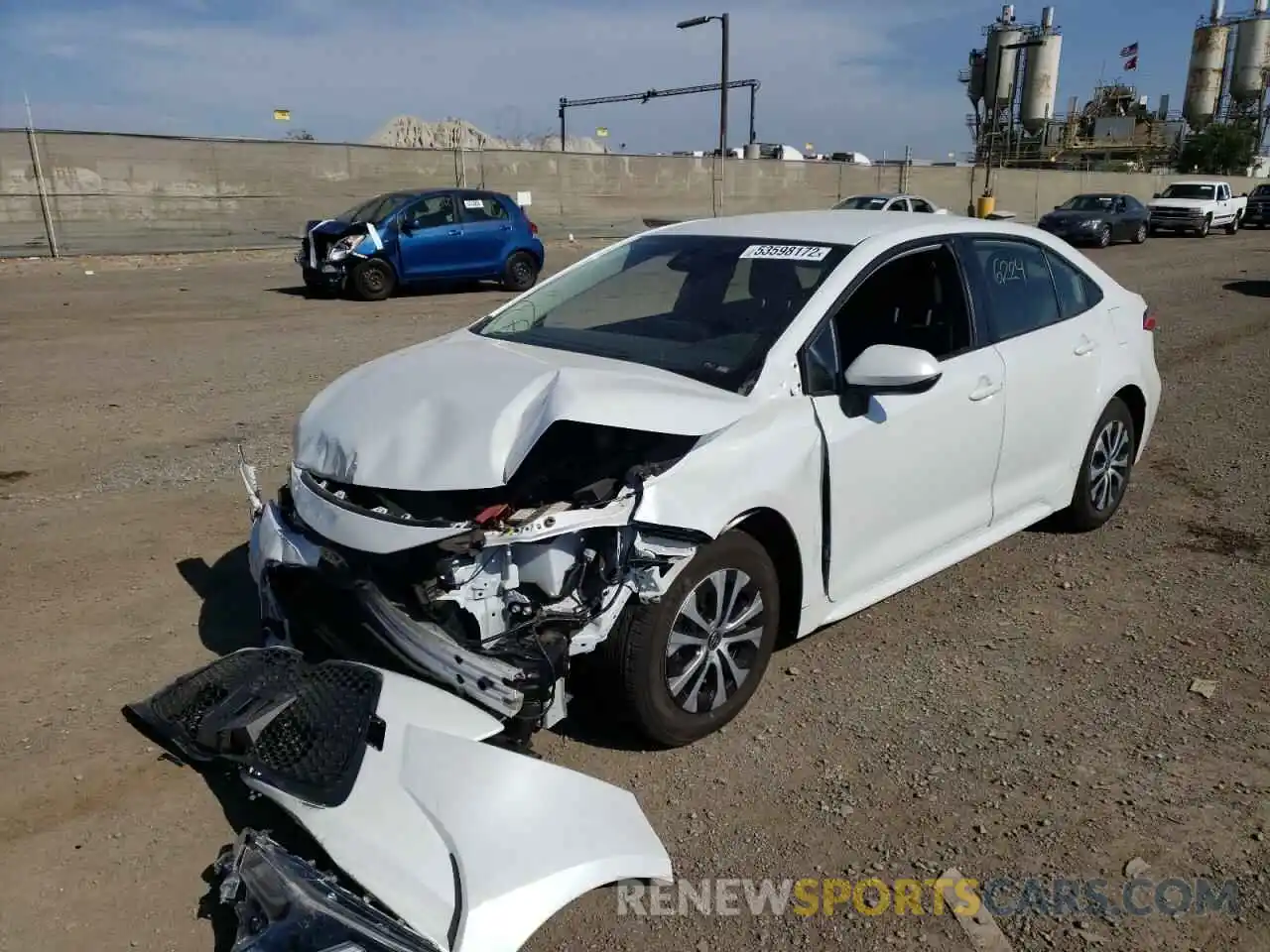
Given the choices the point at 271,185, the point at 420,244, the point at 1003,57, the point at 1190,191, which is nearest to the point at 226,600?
the point at 420,244

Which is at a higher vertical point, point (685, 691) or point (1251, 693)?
point (685, 691)

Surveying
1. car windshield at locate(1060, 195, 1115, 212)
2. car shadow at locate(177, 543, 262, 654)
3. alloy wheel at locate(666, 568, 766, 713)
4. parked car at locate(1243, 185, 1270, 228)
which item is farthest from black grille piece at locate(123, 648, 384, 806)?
parked car at locate(1243, 185, 1270, 228)

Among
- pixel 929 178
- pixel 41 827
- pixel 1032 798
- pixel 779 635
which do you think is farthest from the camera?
pixel 929 178

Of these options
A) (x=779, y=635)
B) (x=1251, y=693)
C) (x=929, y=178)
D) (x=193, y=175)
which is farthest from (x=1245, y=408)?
(x=929, y=178)

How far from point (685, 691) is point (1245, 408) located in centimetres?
718

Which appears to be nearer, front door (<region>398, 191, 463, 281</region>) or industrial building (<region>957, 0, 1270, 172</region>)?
front door (<region>398, 191, 463, 281</region>)

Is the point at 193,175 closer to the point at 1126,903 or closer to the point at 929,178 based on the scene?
the point at 1126,903

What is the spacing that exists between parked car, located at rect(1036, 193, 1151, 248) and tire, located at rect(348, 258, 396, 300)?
19.3 metres

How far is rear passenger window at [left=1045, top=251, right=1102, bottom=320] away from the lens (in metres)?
4.91

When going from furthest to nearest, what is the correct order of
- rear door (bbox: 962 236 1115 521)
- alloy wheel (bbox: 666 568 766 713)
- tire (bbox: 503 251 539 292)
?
tire (bbox: 503 251 539 292), rear door (bbox: 962 236 1115 521), alloy wheel (bbox: 666 568 766 713)

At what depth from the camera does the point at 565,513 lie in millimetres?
2904

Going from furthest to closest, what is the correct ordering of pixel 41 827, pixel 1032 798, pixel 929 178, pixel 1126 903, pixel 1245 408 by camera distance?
pixel 929 178 → pixel 1245 408 → pixel 1032 798 → pixel 41 827 → pixel 1126 903

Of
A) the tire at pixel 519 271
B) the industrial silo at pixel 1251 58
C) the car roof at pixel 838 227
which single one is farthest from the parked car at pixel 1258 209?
the industrial silo at pixel 1251 58

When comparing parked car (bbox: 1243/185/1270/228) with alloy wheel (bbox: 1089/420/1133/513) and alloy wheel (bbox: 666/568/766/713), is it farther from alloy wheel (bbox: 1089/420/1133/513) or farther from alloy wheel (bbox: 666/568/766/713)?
alloy wheel (bbox: 666/568/766/713)
